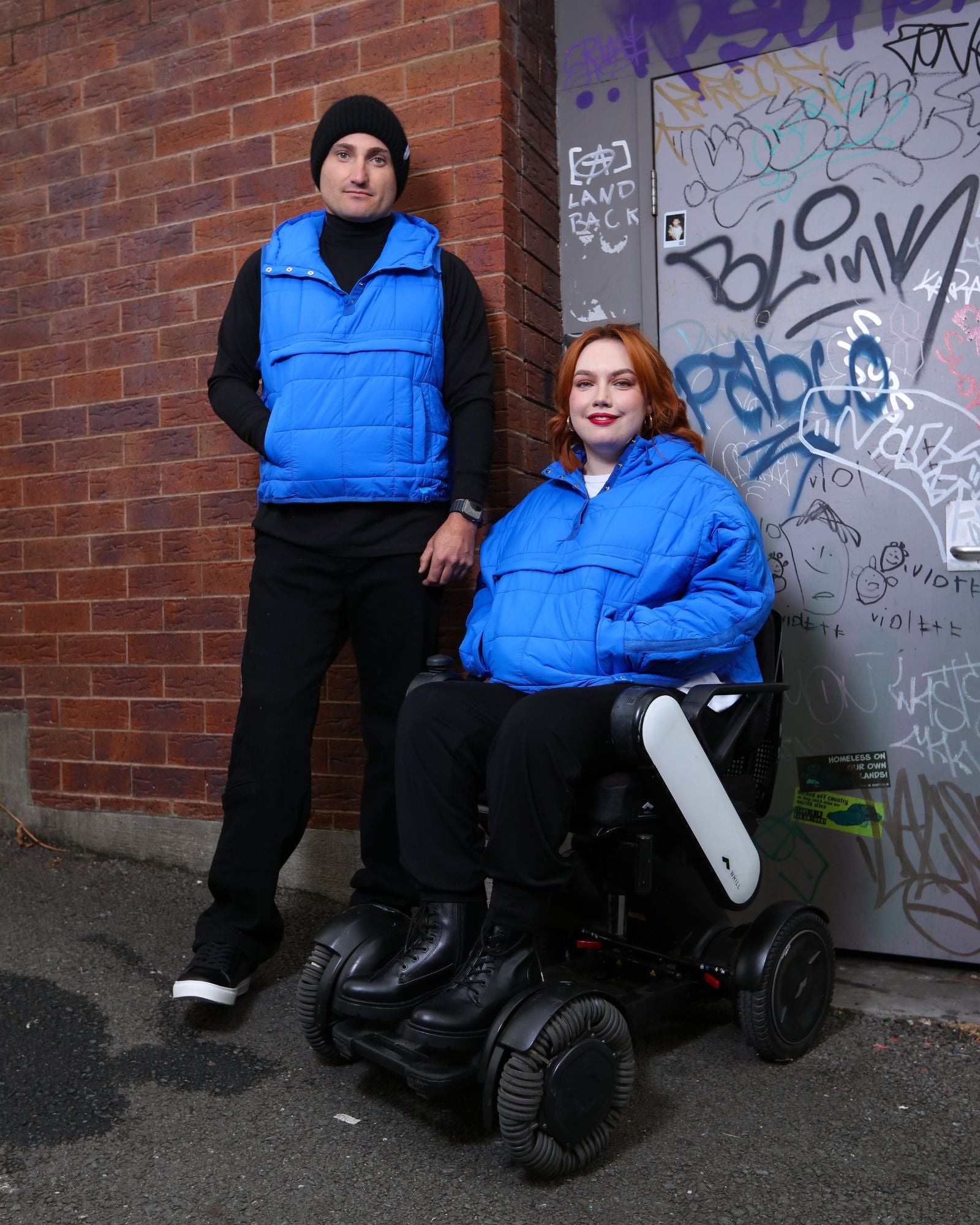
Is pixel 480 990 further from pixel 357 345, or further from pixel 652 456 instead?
pixel 357 345

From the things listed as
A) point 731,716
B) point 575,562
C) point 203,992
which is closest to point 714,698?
point 731,716

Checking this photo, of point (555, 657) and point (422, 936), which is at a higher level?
point (555, 657)

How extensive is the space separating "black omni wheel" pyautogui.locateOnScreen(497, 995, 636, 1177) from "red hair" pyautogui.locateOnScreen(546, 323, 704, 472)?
1327mm

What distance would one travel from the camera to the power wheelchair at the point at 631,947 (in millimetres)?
1978

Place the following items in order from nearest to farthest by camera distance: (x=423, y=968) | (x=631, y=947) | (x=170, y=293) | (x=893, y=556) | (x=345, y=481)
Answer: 1. (x=423, y=968)
2. (x=631, y=947)
3. (x=345, y=481)
4. (x=893, y=556)
5. (x=170, y=293)

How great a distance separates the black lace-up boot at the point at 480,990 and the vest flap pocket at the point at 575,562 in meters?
0.82

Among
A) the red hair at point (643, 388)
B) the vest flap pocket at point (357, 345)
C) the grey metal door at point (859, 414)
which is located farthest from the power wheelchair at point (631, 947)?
the vest flap pocket at point (357, 345)

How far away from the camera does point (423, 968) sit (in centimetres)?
221

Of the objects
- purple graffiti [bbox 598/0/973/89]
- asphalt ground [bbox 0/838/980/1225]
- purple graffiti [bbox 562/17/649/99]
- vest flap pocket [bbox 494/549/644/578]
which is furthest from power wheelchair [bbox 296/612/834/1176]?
purple graffiti [bbox 562/17/649/99]

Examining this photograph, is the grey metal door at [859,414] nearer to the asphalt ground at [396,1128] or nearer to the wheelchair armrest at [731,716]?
the asphalt ground at [396,1128]

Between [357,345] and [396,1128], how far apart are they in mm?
1836

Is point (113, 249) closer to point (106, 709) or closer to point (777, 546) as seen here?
point (106, 709)

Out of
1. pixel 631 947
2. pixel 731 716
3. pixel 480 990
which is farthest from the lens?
pixel 631 947

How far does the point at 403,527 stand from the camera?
2.88 metres
